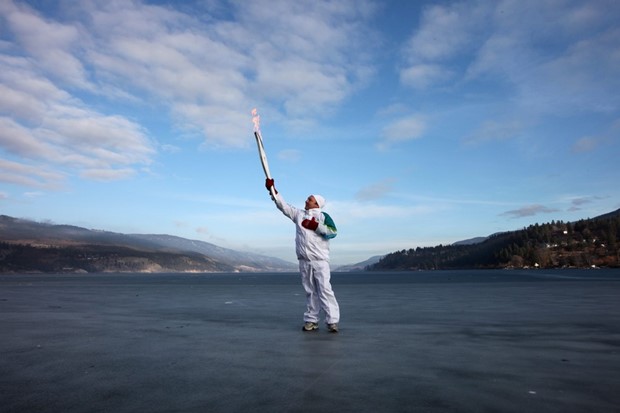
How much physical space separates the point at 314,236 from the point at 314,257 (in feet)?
1.64

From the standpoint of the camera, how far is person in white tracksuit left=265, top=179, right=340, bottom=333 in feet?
34.9

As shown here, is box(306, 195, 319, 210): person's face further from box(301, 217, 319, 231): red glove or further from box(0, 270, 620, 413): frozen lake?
box(0, 270, 620, 413): frozen lake

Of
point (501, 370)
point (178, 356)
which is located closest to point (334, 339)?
point (178, 356)

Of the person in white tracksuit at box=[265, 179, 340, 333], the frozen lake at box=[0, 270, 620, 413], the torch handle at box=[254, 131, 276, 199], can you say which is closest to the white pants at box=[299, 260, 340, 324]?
the person in white tracksuit at box=[265, 179, 340, 333]

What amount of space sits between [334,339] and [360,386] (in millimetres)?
3972

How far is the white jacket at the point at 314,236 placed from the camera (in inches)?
427

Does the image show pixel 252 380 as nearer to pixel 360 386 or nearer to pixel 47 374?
pixel 360 386

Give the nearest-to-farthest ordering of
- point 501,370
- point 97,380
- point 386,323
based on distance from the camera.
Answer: point 97,380
point 501,370
point 386,323

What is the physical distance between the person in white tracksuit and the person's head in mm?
93

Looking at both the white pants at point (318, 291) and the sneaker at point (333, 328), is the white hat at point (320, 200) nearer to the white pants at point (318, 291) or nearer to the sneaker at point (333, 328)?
the white pants at point (318, 291)

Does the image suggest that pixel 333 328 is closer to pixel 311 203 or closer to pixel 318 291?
pixel 318 291

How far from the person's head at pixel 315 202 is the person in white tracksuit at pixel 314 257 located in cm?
9

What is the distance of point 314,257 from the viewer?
1085 cm

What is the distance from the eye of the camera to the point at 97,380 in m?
5.72
